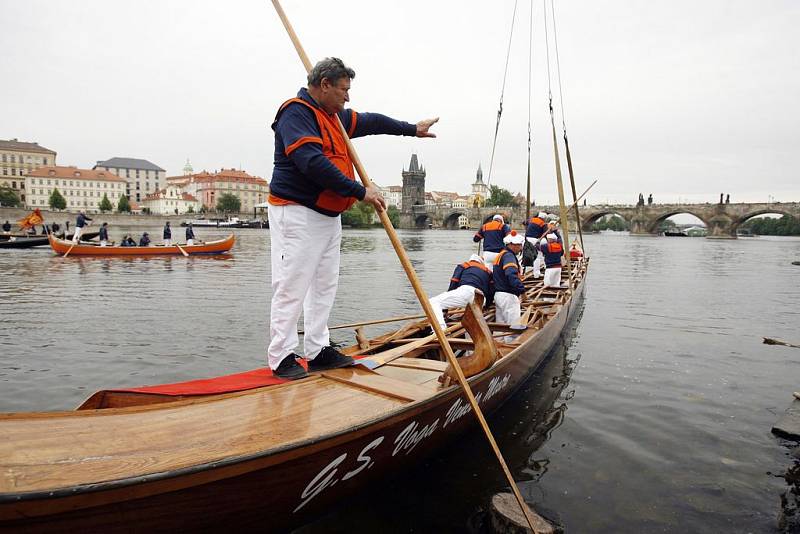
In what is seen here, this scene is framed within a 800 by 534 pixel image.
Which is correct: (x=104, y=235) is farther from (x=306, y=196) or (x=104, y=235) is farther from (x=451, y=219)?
(x=451, y=219)

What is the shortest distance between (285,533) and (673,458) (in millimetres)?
3503

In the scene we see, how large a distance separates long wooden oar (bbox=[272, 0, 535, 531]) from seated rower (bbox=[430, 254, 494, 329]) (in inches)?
115

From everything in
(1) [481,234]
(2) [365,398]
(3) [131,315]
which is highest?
(1) [481,234]

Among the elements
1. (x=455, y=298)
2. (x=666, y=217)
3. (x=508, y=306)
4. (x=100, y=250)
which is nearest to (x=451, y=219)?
(x=666, y=217)

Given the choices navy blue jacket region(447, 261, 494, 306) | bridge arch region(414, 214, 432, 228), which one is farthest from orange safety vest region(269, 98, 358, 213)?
bridge arch region(414, 214, 432, 228)

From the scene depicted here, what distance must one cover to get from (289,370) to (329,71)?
2076 mm

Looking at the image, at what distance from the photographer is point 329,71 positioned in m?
3.16

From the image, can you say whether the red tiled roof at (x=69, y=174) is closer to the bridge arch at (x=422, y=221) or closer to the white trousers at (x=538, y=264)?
the bridge arch at (x=422, y=221)

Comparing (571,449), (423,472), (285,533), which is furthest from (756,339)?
(285,533)

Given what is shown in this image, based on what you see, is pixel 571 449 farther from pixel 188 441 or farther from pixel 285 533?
pixel 188 441

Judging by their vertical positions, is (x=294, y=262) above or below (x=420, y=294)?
above

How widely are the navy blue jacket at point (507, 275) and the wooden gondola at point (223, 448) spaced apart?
3046 millimetres

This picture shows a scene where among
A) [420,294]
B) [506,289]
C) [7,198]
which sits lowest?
[506,289]

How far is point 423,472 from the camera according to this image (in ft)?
12.7
